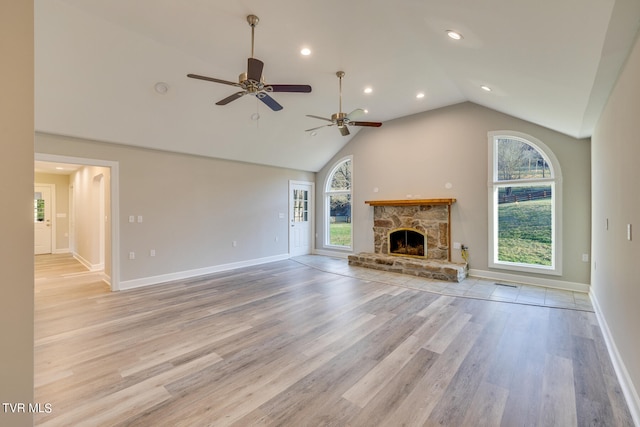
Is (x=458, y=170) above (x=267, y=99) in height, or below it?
below

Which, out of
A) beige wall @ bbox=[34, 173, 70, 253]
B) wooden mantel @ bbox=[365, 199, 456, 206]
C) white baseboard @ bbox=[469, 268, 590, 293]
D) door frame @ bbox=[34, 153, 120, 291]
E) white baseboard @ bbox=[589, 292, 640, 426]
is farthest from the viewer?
beige wall @ bbox=[34, 173, 70, 253]

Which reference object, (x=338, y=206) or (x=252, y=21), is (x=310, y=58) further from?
(x=338, y=206)

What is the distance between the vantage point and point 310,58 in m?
4.02

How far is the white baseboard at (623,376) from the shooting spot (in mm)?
1867

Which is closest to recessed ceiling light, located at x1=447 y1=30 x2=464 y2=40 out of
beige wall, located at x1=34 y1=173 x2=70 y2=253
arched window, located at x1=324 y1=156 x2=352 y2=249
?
arched window, located at x1=324 y1=156 x2=352 y2=249

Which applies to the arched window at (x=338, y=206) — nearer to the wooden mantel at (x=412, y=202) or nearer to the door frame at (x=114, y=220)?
the wooden mantel at (x=412, y=202)

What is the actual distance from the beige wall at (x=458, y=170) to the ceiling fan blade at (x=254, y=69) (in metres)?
4.43

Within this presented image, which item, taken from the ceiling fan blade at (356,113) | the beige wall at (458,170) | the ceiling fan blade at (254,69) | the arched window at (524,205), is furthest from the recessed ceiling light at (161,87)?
the arched window at (524,205)

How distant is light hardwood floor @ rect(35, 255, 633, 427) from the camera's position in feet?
6.31

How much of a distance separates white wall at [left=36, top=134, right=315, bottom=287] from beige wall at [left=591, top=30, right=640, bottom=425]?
6167mm

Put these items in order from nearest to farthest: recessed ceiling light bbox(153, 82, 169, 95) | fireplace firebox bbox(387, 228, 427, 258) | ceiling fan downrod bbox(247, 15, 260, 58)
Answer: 1. ceiling fan downrod bbox(247, 15, 260, 58)
2. recessed ceiling light bbox(153, 82, 169, 95)
3. fireplace firebox bbox(387, 228, 427, 258)

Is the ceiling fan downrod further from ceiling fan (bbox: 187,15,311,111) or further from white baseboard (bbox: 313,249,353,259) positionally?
white baseboard (bbox: 313,249,353,259)

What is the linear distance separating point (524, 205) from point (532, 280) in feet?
4.42

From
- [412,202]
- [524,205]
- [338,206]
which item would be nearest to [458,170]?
[412,202]
